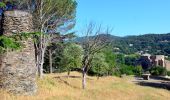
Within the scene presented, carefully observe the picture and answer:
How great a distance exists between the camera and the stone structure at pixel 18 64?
19.3 metres

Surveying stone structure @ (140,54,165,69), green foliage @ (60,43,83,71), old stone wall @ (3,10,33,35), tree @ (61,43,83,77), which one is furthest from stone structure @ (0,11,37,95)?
stone structure @ (140,54,165,69)

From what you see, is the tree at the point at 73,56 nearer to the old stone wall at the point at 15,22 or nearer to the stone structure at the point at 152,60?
the old stone wall at the point at 15,22

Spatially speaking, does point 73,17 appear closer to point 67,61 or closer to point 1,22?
point 67,61

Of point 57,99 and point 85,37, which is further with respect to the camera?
point 85,37

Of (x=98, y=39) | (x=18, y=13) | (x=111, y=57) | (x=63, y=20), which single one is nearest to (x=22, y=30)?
(x=18, y=13)

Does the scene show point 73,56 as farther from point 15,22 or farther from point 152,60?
point 152,60

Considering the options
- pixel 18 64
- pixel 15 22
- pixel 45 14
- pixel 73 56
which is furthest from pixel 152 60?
pixel 18 64

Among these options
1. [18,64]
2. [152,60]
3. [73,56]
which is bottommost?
[152,60]

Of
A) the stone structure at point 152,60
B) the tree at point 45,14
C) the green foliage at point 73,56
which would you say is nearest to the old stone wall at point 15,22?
the tree at point 45,14

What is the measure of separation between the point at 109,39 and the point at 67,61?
7235 mm

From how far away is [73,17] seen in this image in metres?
42.4

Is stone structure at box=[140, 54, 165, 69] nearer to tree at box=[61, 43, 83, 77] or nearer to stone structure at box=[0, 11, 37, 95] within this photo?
tree at box=[61, 43, 83, 77]

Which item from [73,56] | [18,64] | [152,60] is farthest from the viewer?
[152,60]

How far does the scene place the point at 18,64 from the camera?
1936cm
